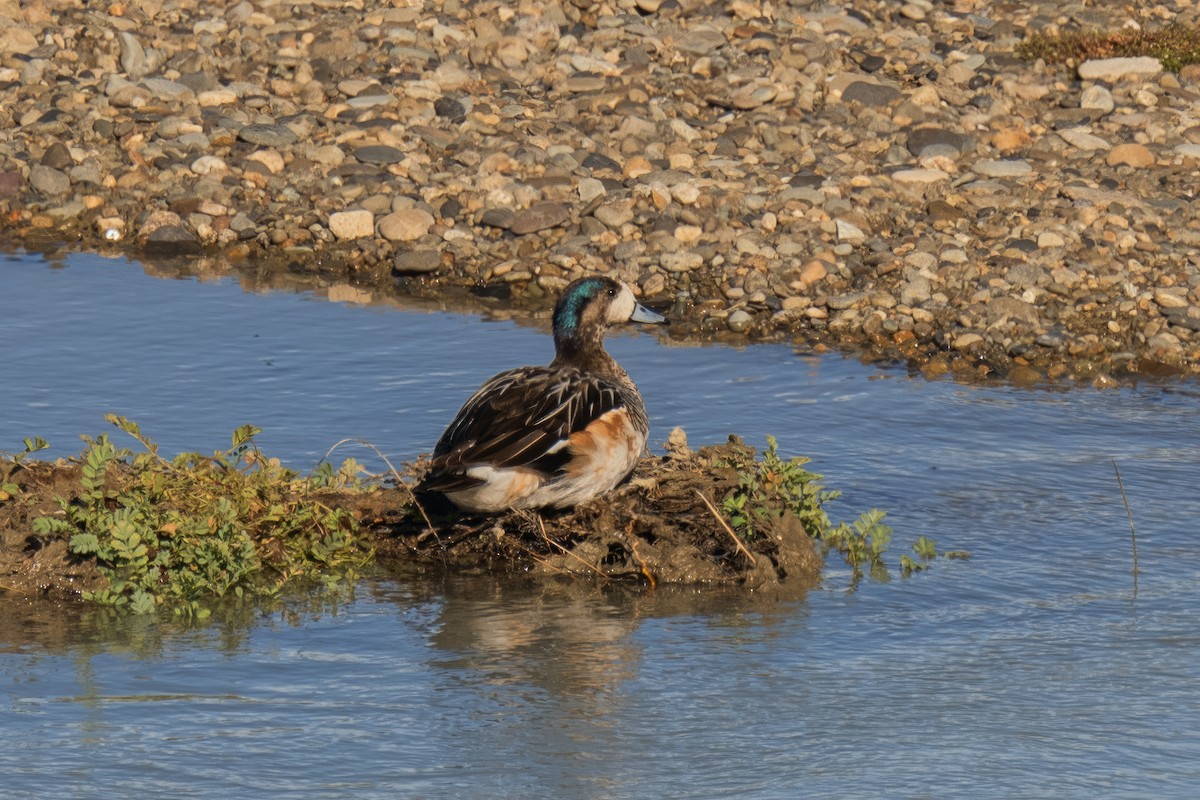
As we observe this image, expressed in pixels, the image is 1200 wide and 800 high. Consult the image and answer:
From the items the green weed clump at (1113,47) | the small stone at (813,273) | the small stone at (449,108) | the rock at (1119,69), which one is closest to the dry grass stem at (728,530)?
the small stone at (813,273)

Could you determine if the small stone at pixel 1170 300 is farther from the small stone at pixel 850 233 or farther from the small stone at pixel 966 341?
the small stone at pixel 850 233

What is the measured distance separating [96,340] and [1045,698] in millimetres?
6453

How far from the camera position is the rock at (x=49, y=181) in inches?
523

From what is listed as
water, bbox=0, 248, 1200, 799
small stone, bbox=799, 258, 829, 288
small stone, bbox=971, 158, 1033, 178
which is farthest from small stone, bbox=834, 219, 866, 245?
water, bbox=0, 248, 1200, 799

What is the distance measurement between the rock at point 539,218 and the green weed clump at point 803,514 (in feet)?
15.3

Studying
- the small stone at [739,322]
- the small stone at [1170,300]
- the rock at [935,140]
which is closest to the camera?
the small stone at [1170,300]

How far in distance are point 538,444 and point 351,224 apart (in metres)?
5.39

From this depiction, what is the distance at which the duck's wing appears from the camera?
7535 mm

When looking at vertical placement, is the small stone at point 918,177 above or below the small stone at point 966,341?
above

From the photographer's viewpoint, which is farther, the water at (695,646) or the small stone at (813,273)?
the small stone at (813,273)

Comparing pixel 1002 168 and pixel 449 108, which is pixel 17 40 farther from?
pixel 1002 168

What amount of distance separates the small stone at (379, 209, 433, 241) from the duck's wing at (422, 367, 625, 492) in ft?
15.0

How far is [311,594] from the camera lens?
749cm

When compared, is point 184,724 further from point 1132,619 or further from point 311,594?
point 1132,619
